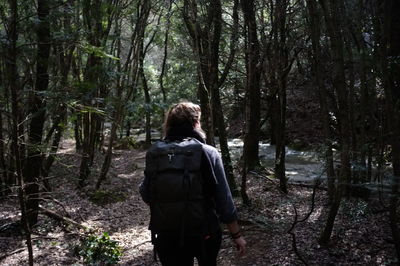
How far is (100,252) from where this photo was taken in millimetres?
6230

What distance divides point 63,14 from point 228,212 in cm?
417

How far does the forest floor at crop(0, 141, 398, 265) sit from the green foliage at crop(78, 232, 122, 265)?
0.51ft

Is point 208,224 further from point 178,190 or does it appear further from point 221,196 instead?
point 178,190

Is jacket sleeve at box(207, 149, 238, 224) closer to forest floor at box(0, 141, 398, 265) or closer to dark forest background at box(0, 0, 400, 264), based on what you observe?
dark forest background at box(0, 0, 400, 264)

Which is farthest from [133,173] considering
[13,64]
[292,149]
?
[13,64]

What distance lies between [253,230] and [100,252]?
246 centimetres

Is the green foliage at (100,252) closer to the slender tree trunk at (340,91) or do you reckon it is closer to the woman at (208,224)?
the slender tree trunk at (340,91)

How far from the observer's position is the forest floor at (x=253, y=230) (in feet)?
Answer: 17.2

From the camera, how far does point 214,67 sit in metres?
8.75

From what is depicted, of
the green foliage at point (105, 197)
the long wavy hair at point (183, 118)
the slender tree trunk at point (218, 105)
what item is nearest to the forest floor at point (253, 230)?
the green foliage at point (105, 197)

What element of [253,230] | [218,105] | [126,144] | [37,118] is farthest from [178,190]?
[126,144]

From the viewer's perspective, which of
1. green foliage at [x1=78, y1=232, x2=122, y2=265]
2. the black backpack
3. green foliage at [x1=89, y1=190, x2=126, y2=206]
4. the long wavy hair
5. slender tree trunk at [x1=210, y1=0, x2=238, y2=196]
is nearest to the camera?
the black backpack

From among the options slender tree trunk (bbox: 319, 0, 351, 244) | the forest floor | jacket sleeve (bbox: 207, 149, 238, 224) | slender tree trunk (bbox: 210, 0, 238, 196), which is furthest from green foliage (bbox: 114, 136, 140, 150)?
jacket sleeve (bbox: 207, 149, 238, 224)

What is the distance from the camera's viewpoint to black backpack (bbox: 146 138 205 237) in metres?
2.83
